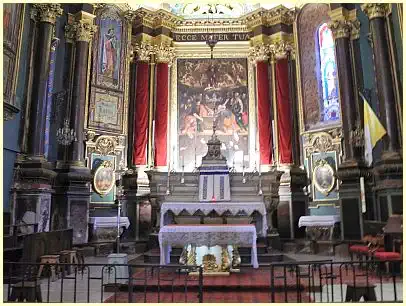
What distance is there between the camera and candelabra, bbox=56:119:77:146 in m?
12.2

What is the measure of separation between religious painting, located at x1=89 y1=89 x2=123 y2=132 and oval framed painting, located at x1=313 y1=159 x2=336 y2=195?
7.07 m

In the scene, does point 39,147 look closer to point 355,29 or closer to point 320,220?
point 320,220

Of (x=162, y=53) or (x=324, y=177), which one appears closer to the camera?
(x=324, y=177)

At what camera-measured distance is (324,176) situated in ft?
44.4

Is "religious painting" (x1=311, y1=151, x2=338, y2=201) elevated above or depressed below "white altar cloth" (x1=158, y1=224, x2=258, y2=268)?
above

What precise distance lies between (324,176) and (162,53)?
7610mm

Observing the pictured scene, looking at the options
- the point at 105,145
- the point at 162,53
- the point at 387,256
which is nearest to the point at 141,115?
the point at 105,145

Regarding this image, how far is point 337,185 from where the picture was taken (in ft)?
42.9

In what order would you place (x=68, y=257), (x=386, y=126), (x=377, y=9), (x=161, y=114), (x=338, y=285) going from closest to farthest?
(x=338, y=285)
(x=68, y=257)
(x=386, y=126)
(x=377, y=9)
(x=161, y=114)

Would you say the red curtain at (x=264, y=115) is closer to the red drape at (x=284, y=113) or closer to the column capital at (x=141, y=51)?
the red drape at (x=284, y=113)

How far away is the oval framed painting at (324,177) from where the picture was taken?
13.3 metres

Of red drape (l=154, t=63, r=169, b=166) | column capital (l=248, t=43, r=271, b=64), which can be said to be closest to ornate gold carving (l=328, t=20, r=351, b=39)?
column capital (l=248, t=43, r=271, b=64)

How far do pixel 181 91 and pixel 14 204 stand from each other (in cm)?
793

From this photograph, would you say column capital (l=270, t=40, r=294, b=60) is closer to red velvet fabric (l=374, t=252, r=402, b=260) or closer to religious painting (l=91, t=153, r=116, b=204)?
religious painting (l=91, t=153, r=116, b=204)
